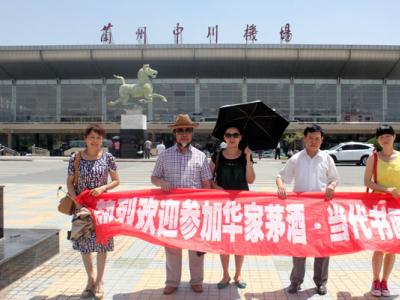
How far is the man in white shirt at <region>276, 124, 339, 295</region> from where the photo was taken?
462 cm

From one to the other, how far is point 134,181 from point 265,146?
38.8ft

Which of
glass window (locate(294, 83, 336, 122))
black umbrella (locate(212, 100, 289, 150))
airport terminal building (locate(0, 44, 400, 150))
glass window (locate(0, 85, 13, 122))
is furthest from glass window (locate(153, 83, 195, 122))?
black umbrella (locate(212, 100, 289, 150))

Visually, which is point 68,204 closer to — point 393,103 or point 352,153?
point 352,153

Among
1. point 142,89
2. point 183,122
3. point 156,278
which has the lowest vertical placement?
point 156,278

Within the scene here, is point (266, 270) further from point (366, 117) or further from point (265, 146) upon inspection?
point (366, 117)

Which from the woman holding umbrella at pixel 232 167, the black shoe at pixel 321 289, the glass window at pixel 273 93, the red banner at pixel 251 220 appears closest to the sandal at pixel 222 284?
the woman holding umbrella at pixel 232 167

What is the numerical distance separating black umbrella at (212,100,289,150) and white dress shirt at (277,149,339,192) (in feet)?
1.54

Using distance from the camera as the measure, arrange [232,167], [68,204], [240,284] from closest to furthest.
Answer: [68,204] < [232,167] < [240,284]

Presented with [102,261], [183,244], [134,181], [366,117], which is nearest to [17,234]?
[102,261]

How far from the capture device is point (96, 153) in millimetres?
4492

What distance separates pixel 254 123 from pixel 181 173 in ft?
3.32

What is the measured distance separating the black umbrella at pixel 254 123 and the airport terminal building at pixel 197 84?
50.2 meters

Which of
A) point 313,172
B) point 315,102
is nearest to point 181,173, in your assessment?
point 313,172

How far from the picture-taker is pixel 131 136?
33.5 m
